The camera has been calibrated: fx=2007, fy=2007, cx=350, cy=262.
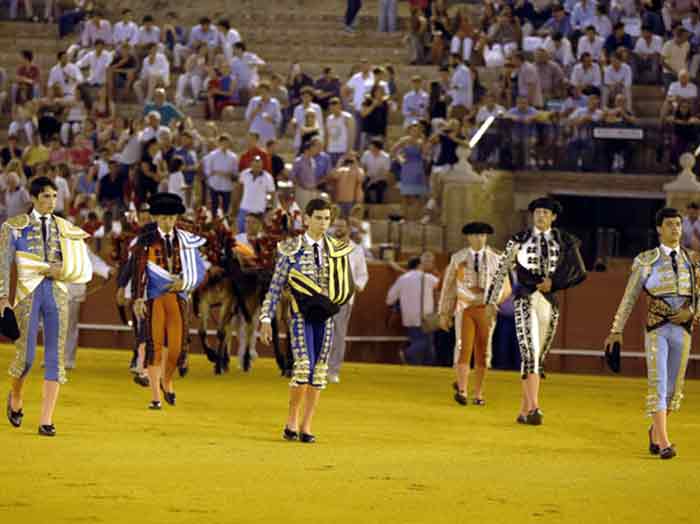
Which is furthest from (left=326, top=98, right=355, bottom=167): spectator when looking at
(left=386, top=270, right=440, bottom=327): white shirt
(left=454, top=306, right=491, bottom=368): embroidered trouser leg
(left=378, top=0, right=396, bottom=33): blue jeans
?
(left=454, top=306, right=491, bottom=368): embroidered trouser leg

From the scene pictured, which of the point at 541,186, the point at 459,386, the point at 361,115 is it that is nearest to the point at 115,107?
the point at 361,115

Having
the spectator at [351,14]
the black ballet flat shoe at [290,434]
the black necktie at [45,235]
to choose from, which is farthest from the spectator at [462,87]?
the black necktie at [45,235]

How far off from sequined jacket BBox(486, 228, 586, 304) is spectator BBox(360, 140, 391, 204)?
963 cm

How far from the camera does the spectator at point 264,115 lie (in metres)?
26.4

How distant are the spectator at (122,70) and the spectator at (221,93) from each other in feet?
4.89

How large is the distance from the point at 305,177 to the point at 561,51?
16.3ft

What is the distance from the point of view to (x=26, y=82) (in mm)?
29234

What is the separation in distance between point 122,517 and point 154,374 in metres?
5.36

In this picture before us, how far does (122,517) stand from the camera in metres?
A: 10.4

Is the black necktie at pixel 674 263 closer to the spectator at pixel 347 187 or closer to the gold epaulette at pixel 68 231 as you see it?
the gold epaulette at pixel 68 231

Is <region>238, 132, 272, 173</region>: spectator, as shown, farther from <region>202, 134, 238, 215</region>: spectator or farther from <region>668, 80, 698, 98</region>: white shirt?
<region>668, 80, 698, 98</region>: white shirt

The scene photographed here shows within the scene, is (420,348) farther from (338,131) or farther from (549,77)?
(549,77)

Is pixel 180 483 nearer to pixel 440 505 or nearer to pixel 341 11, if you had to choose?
pixel 440 505

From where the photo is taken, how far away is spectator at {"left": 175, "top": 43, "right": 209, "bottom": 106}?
28.8 metres
